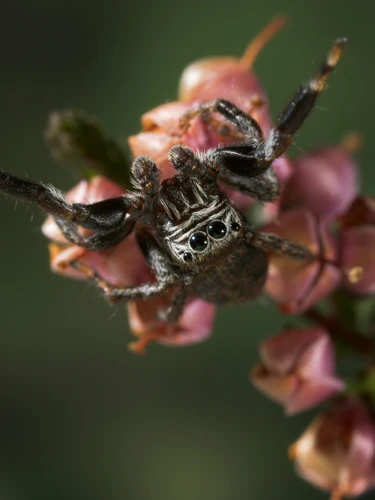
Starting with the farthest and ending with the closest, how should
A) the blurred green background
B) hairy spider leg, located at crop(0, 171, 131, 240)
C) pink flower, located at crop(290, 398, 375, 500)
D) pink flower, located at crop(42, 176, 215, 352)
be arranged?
the blurred green background, pink flower, located at crop(290, 398, 375, 500), pink flower, located at crop(42, 176, 215, 352), hairy spider leg, located at crop(0, 171, 131, 240)

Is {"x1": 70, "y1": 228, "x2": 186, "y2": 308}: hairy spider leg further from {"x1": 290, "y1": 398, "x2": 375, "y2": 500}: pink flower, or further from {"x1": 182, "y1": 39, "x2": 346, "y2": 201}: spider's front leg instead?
{"x1": 290, "y1": 398, "x2": 375, "y2": 500}: pink flower

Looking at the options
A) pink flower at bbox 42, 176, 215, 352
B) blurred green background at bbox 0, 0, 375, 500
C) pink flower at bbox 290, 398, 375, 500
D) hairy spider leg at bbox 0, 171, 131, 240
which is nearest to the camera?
hairy spider leg at bbox 0, 171, 131, 240

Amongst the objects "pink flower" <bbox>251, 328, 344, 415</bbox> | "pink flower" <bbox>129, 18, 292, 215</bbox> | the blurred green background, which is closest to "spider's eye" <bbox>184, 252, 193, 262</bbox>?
"pink flower" <bbox>129, 18, 292, 215</bbox>

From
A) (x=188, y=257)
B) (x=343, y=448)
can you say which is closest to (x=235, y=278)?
(x=188, y=257)

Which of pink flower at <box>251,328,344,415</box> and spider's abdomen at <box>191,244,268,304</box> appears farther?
pink flower at <box>251,328,344,415</box>

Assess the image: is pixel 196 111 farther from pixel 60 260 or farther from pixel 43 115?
pixel 43 115

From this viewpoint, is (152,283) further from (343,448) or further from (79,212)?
(343,448)

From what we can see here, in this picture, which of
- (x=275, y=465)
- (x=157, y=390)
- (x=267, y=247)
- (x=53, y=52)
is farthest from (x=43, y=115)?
(x=267, y=247)
